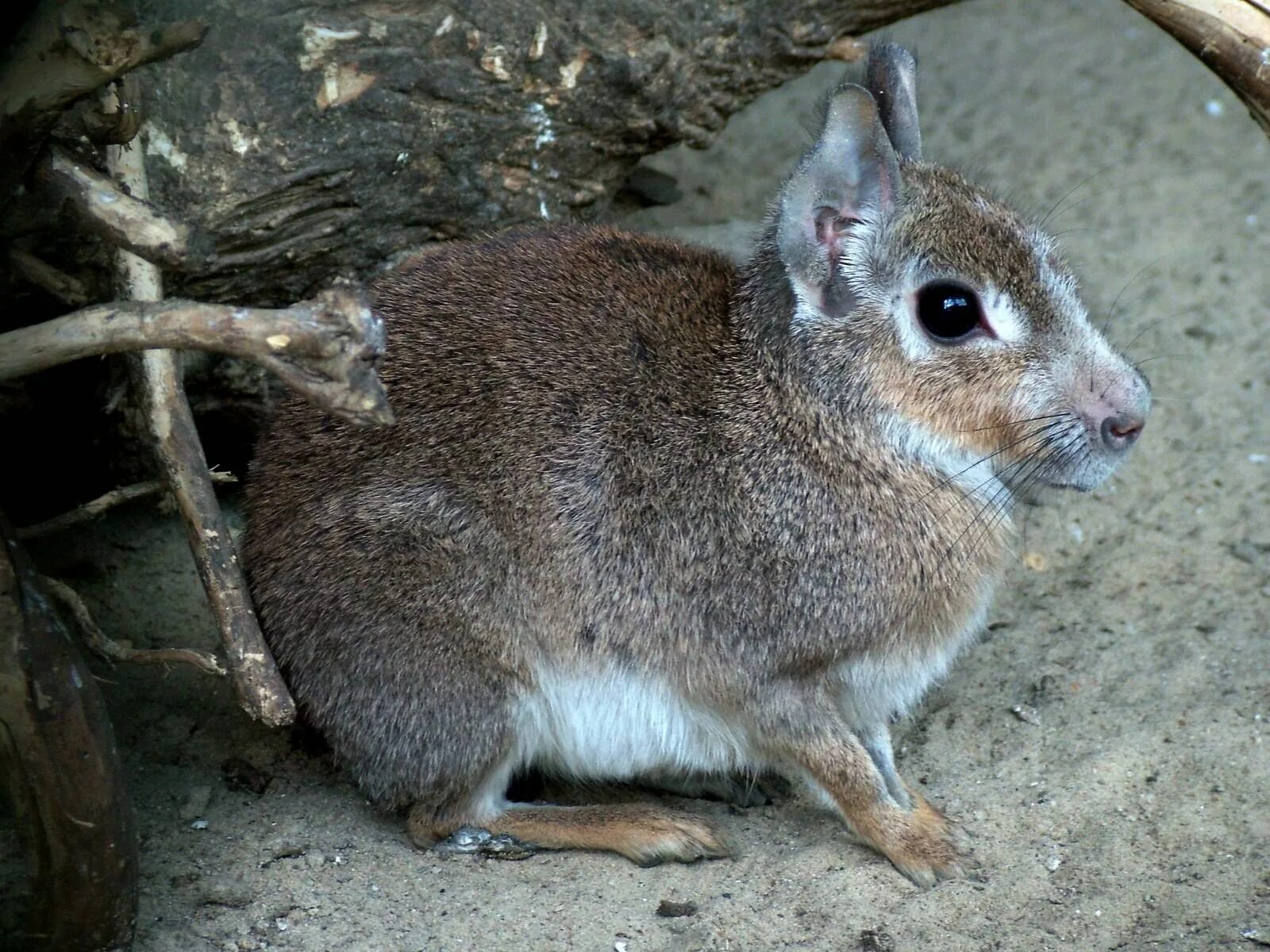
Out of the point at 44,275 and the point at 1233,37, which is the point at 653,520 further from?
the point at 1233,37

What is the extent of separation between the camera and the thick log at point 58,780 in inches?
128

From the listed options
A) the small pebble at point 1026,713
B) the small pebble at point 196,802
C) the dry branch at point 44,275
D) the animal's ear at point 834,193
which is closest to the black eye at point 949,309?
the animal's ear at point 834,193

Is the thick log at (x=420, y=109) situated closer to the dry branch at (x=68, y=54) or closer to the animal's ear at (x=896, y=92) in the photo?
the dry branch at (x=68, y=54)

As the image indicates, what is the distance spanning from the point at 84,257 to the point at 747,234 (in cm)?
287

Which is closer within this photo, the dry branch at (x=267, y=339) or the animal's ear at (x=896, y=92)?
the dry branch at (x=267, y=339)

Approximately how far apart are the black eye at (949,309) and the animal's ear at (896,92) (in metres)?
0.54

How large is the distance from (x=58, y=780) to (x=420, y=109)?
2.41 meters

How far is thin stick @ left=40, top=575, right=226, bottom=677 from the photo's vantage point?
3.73 metres

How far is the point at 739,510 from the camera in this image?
4047 millimetres

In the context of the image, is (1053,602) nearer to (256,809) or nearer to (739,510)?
(739,510)

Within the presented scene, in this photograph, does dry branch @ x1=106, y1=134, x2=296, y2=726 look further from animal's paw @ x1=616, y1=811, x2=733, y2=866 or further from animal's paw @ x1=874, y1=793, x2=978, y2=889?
animal's paw @ x1=874, y1=793, x2=978, y2=889

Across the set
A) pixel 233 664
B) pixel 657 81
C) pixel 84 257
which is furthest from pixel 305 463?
pixel 657 81

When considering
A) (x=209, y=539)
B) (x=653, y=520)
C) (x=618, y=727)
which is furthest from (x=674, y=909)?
(x=209, y=539)

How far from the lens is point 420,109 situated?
186 inches
